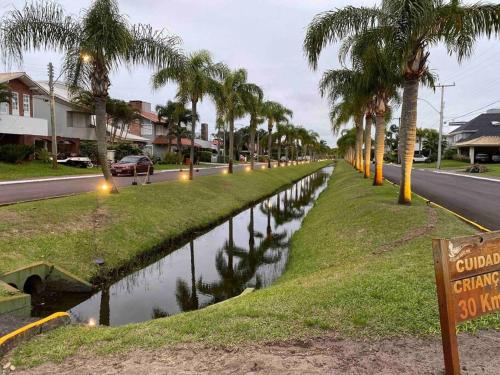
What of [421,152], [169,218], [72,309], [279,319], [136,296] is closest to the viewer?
[279,319]

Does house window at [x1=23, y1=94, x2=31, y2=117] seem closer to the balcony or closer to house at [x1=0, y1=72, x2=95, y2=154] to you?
house at [x1=0, y1=72, x2=95, y2=154]

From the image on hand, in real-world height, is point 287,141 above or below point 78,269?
above

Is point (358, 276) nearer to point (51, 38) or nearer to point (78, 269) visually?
point (78, 269)

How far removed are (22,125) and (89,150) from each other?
31.6 ft

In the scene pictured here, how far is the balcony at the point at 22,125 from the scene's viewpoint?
32938 millimetres

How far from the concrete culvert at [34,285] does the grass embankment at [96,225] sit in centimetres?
44

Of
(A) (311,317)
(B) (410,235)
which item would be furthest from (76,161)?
(A) (311,317)

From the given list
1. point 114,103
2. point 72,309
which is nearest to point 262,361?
point 72,309

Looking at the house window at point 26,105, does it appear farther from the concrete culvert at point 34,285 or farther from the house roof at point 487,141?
the house roof at point 487,141

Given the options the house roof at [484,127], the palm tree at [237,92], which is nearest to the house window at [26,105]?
the palm tree at [237,92]

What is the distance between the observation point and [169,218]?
16.6 metres

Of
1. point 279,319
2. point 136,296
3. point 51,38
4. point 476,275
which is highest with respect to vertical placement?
point 51,38

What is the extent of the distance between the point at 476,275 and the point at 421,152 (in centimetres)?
8766

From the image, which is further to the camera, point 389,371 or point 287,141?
point 287,141
